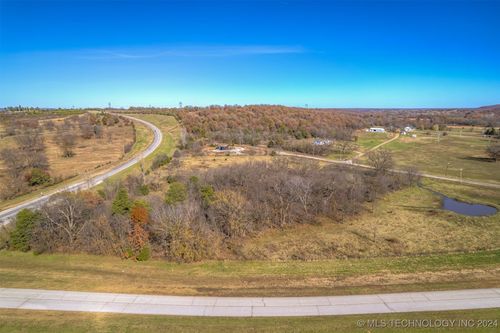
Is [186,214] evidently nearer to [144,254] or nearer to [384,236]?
[144,254]

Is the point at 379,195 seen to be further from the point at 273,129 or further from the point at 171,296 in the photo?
the point at 273,129

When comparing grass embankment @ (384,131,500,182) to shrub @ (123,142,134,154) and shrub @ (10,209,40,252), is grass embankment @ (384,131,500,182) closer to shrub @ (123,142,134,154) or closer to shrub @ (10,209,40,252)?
shrub @ (123,142,134,154)

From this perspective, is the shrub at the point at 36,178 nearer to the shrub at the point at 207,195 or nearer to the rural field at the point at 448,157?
the shrub at the point at 207,195

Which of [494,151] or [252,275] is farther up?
[494,151]

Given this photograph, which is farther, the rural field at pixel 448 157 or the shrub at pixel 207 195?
the rural field at pixel 448 157

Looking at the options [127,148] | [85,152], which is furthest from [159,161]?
[85,152]

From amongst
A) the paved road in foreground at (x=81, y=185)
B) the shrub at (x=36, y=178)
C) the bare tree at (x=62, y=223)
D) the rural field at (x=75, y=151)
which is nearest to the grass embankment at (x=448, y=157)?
the paved road in foreground at (x=81, y=185)

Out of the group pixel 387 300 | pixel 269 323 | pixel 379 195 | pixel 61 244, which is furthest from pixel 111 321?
pixel 379 195
